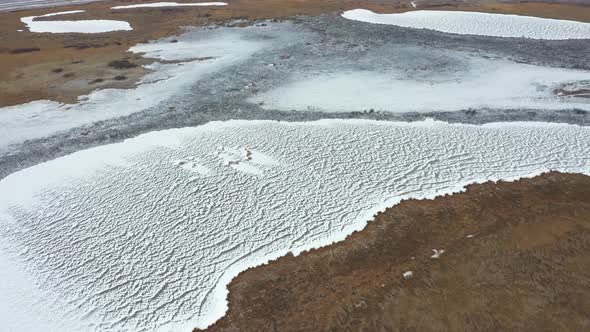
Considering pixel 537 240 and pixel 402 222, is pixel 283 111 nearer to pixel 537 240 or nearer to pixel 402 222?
pixel 402 222

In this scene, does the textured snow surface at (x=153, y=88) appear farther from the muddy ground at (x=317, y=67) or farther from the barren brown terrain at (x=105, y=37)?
the barren brown terrain at (x=105, y=37)

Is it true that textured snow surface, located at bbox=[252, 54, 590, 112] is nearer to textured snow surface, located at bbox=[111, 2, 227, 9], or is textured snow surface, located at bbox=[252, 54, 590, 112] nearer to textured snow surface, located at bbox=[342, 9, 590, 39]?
textured snow surface, located at bbox=[342, 9, 590, 39]

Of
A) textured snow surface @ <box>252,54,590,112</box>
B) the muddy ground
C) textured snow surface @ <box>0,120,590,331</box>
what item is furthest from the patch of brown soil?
textured snow surface @ <box>252,54,590,112</box>

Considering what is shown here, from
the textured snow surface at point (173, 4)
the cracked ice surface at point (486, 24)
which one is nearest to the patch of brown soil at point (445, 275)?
the cracked ice surface at point (486, 24)

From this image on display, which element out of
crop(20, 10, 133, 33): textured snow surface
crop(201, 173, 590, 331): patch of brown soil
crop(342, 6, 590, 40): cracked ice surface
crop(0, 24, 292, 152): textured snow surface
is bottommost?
crop(201, 173, 590, 331): patch of brown soil

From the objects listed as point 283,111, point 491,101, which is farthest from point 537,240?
point 283,111
